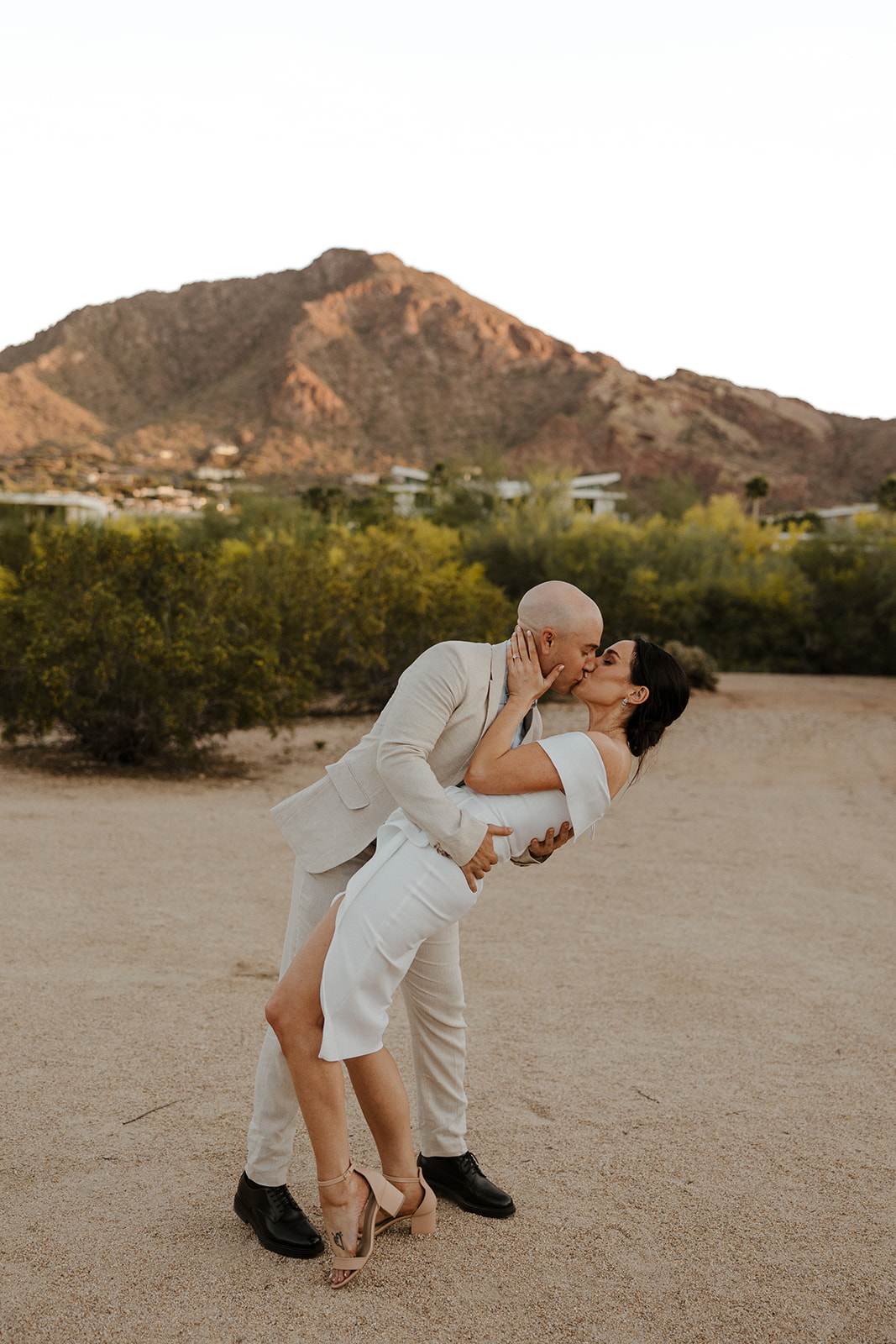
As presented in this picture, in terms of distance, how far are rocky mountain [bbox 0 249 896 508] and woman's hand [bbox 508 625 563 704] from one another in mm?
78876

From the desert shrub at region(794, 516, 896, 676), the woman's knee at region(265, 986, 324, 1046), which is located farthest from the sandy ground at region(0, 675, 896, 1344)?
the desert shrub at region(794, 516, 896, 676)

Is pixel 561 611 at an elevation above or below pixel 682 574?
above

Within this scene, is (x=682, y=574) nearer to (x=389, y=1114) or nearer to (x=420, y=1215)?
(x=420, y=1215)

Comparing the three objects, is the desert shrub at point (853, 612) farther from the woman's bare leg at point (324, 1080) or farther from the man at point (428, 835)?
the woman's bare leg at point (324, 1080)

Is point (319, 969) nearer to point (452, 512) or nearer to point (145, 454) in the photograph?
point (452, 512)

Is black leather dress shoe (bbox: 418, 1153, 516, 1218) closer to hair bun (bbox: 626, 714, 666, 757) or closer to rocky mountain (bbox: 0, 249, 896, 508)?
hair bun (bbox: 626, 714, 666, 757)

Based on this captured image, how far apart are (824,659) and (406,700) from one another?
90.0ft

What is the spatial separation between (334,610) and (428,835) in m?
12.5

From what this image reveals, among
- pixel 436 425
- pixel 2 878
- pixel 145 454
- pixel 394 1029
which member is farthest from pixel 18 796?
pixel 436 425

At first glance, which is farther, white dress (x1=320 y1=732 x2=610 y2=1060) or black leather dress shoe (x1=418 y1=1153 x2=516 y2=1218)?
black leather dress shoe (x1=418 y1=1153 x2=516 y2=1218)

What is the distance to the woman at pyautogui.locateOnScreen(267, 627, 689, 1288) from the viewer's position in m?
2.72

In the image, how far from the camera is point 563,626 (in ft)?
9.30

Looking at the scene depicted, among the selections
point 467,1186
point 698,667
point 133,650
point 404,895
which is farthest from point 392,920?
point 698,667

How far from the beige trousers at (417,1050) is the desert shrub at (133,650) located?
764cm
